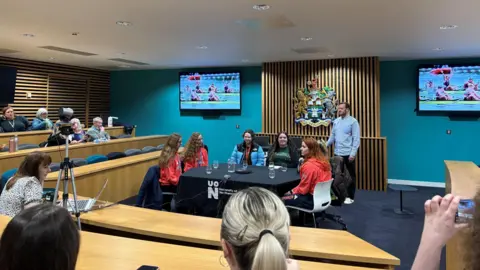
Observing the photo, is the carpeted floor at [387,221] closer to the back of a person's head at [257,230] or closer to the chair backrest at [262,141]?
the chair backrest at [262,141]

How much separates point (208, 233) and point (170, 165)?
2.56m

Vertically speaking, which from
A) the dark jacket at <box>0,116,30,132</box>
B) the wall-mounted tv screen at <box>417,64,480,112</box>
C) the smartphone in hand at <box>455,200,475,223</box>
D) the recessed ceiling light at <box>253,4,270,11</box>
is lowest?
the smartphone in hand at <box>455,200,475,223</box>

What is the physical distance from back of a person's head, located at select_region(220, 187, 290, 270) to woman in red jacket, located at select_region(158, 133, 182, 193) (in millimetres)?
3728

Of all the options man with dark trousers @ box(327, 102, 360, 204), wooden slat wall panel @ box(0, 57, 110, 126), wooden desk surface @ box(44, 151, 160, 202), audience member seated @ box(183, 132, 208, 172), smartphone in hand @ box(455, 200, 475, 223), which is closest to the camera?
smartphone in hand @ box(455, 200, 475, 223)

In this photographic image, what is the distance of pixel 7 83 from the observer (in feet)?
26.0

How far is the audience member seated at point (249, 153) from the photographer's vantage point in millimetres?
5965

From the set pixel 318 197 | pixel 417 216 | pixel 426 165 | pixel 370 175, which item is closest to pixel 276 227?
pixel 318 197

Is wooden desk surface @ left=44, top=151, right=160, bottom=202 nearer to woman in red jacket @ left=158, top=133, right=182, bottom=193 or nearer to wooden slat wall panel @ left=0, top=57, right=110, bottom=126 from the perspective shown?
woman in red jacket @ left=158, top=133, right=182, bottom=193

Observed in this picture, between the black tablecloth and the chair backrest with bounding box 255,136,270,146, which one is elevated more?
the chair backrest with bounding box 255,136,270,146

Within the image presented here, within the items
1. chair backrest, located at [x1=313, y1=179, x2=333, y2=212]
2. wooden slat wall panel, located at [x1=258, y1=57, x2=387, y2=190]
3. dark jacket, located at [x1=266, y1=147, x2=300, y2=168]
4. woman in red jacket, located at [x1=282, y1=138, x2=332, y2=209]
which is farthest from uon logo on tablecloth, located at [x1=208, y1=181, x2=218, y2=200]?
wooden slat wall panel, located at [x1=258, y1=57, x2=387, y2=190]

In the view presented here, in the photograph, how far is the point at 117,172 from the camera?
5.36m

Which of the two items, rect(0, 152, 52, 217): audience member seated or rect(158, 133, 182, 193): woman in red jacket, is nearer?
rect(0, 152, 52, 217): audience member seated

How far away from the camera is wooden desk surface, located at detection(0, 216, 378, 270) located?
190 centimetres

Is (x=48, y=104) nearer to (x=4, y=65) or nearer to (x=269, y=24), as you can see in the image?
(x=4, y=65)
